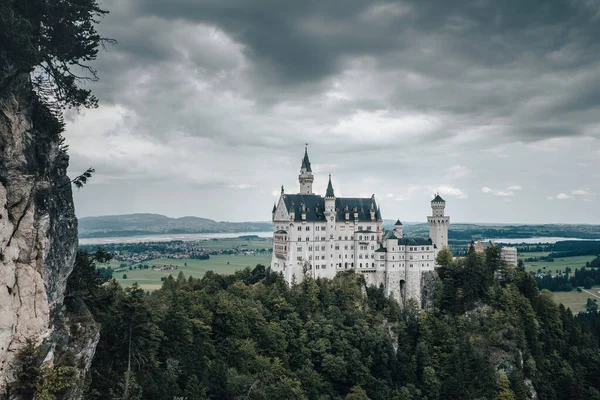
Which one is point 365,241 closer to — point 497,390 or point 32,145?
point 497,390

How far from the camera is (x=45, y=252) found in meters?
40.5

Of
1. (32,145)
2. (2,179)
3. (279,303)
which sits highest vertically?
(32,145)

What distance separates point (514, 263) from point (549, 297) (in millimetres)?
10242

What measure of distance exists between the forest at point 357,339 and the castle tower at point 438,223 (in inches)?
271

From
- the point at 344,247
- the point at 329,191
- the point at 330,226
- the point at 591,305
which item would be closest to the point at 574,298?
the point at 591,305

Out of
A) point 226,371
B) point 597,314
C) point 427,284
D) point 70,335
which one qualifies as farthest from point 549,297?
point 70,335

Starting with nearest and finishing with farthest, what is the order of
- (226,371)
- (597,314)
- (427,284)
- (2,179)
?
(2,179) < (226,371) < (427,284) < (597,314)

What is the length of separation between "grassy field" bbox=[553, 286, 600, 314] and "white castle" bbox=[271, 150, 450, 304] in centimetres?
8826

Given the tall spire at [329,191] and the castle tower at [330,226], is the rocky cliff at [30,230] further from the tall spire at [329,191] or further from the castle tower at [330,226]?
the tall spire at [329,191]

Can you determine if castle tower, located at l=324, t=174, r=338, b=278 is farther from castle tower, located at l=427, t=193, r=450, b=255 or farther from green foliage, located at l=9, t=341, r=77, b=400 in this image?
green foliage, located at l=9, t=341, r=77, b=400

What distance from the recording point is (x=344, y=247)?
101000 millimetres

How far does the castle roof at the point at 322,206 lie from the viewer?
99.9 metres

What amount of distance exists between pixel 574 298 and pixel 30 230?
7329 inches

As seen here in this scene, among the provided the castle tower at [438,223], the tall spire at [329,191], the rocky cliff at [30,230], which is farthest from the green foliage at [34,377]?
the castle tower at [438,223]
